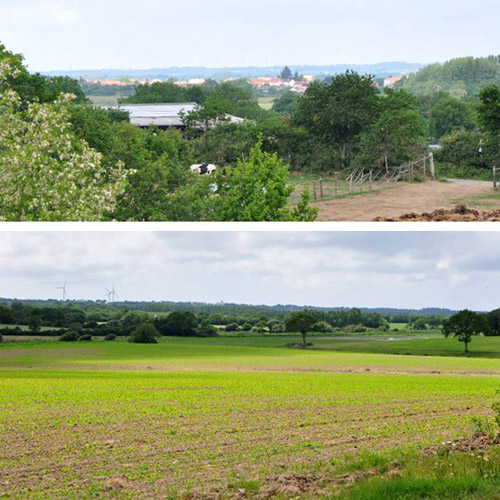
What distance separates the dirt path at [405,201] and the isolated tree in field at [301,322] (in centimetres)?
1573

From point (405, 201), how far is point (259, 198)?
48.1ft

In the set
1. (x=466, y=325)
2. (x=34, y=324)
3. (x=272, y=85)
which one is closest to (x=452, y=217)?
(x=466, y=325)

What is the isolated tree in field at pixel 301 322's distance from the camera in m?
14.1

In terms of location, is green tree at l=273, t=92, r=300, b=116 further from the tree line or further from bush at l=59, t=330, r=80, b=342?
bush at l=59, t=330, r=80, b=342

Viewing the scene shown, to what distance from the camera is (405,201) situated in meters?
35.9

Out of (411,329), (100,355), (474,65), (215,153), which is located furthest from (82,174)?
(474,65)

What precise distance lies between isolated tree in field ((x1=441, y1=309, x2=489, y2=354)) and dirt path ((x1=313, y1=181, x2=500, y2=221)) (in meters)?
15.9

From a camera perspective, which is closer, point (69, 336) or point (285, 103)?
point (69, 336)

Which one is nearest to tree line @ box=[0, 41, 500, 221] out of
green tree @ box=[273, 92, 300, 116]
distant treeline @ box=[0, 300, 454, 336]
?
distant treeline @ box=[0, 300, 454, 336]

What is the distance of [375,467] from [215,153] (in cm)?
4546

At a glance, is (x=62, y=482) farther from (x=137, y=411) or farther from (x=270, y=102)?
(x=270, y=102)

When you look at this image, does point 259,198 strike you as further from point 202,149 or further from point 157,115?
point 157,115

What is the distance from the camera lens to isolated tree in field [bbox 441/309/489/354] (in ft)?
44.2

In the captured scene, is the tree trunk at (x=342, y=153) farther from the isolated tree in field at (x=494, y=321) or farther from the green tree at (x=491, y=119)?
the isolated tree in field at (x=494, y=321)
